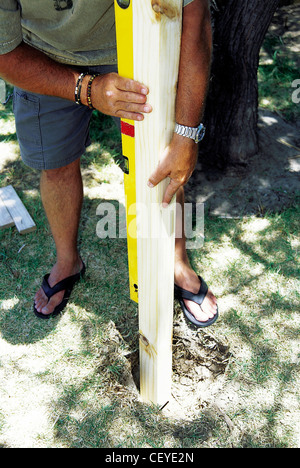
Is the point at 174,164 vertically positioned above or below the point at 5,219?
above

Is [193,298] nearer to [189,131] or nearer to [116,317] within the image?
[116,317]

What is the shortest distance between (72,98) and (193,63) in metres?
0.57

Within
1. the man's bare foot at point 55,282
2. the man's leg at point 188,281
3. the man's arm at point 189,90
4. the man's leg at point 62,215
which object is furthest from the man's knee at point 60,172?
the man's arm at point 189,90

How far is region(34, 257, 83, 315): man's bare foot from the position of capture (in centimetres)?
282

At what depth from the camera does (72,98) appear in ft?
6.24

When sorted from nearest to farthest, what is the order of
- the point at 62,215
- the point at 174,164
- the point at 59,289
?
1. the point at 174,164
2. the point at 62,215
3. the point at 59,289

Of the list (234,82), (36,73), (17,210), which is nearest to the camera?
(36,73)

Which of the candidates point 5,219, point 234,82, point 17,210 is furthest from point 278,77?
point 5,219

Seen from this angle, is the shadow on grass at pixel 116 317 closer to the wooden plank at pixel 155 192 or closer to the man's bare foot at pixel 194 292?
the man's bare foot at pixel 194 292

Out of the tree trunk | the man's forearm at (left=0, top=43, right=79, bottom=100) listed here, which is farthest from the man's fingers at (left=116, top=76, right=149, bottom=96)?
the tree trunk

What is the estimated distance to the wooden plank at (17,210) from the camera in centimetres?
334
